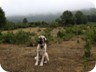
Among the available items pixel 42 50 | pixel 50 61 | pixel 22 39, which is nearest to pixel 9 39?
pixel 22 39

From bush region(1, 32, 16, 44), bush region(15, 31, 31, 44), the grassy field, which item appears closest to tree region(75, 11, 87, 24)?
bush region(15, 31, 31, 44)

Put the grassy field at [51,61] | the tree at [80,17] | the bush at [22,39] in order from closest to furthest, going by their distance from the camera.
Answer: the grassy field at [51,61]
the bush at [22,39]
the tree at [80,17]

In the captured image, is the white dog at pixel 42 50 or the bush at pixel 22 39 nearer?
the white dog at pixel 42 50

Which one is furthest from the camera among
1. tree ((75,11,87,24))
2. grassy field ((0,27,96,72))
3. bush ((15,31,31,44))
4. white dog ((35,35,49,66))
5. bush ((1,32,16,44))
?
tree ((75,11,87,24))

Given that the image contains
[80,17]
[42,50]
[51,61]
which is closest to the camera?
[42,50]

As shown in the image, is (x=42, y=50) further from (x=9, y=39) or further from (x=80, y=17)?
(x=80, y=17)

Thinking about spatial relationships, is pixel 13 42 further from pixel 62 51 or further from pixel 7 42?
pixel 62 51

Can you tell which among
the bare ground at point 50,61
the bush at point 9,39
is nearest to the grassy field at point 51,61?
the bare ground at point 50,61

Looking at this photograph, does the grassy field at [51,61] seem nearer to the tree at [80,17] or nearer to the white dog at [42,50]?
the white dog at [42,50]

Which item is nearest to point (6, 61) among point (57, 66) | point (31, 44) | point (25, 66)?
point (25, 66)

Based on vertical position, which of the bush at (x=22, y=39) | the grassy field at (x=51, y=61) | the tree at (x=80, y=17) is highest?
the tree at (x=80, y=17)

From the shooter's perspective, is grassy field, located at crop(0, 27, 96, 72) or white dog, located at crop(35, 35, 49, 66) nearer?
grassy field, located at crop(0, 27, 96, 72)

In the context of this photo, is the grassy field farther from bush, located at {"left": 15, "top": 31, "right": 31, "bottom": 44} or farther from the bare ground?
bush, located at {"left": 15, "top": 31, "right": 31, "bottom": 44}

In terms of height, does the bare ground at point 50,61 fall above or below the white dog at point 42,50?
below
